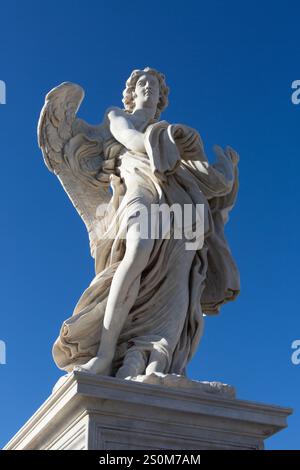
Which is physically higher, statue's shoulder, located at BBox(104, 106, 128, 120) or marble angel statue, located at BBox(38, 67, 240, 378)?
statue's shoulder, located at BBox(104, 106, 128, 120)

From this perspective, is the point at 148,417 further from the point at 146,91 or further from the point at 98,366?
the point at 146,91

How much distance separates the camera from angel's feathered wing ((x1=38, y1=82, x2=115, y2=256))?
6.86m

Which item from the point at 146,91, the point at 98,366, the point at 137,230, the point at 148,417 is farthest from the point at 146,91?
the point at 148,417

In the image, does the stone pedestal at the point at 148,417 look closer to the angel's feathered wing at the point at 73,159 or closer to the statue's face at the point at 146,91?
the angel's feathered wing at the point at 73,159

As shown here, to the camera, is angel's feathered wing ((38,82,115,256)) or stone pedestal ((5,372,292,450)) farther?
angel's feathered wing ((38,82,115,256))

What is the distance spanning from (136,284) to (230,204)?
5.11 feet

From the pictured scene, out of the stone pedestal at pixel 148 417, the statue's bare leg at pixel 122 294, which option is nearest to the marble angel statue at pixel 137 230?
the statue's bare leg at pixel 122 294

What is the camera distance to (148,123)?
7082mm

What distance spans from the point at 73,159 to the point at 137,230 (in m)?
1.24

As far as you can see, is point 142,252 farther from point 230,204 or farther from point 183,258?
point 230,204

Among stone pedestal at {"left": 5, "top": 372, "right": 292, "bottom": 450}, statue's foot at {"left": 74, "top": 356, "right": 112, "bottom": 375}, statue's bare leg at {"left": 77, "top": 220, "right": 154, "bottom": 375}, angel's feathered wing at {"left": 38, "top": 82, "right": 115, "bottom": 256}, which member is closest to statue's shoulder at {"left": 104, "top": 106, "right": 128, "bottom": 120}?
angel's feathered wing at {"left": 38, "top": 82, "right": 115, "bottom": 256}

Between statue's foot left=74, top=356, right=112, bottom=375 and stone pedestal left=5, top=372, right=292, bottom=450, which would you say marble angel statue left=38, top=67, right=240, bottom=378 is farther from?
stone pedestal left=5, top=372, right=292, bottom=450

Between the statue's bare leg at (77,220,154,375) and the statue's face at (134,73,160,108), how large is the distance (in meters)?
1.67

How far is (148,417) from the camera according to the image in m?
4.99
